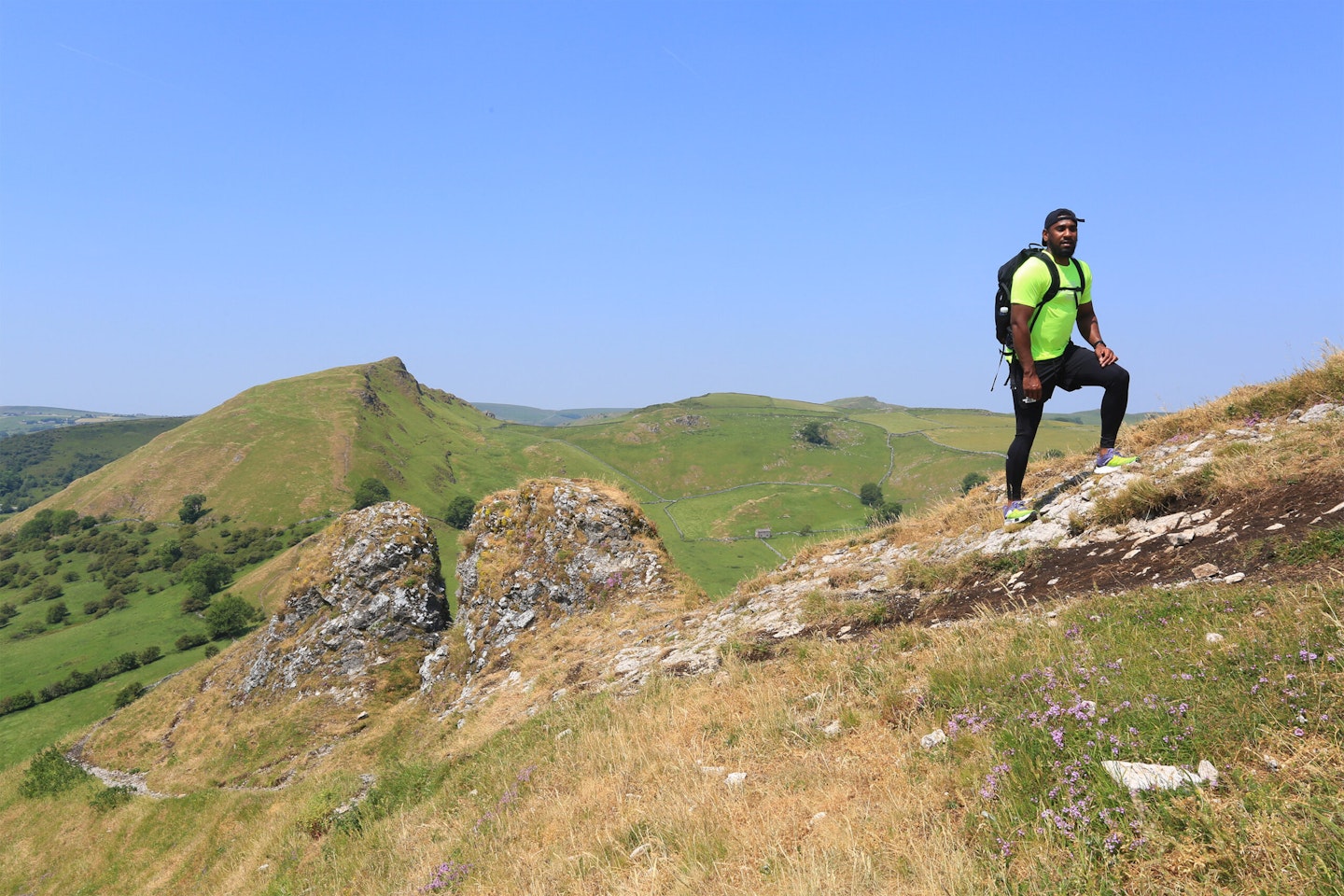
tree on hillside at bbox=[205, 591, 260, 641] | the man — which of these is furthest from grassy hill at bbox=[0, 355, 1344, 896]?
tree on hillside at bbox=[205, 591, 260, 641]

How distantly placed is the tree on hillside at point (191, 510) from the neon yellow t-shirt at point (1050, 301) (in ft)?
622

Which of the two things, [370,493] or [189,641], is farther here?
[370,493]

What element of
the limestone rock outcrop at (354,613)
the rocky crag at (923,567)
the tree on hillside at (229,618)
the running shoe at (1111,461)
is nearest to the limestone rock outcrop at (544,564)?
the rocky crag at (923,567)

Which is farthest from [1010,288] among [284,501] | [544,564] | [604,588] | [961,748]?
[284,501]

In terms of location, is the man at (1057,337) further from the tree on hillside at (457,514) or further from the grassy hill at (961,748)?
the tree on hillside at (457,514)

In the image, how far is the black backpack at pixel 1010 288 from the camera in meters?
8.26

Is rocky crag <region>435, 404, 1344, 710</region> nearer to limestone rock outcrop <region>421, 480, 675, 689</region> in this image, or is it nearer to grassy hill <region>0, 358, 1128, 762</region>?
limestone rock outcrop <region>421, 480, 675, 689</region>

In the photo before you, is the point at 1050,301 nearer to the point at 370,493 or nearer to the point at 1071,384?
the point at 1071,384

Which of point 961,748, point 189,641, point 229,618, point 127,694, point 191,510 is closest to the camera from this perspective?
point 961,748

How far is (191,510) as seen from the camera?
499ft

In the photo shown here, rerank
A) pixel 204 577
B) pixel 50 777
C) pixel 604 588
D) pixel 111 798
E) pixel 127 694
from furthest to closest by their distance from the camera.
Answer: pixel 204 577
pixel 127 694
pixel 50 777
pixel 111 798
pixel 604 588

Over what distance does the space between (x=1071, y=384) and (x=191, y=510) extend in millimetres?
191844

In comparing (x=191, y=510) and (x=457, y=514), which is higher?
(x=191, y=510)

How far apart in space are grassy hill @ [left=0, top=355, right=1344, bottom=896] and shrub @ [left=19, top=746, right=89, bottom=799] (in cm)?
1898
